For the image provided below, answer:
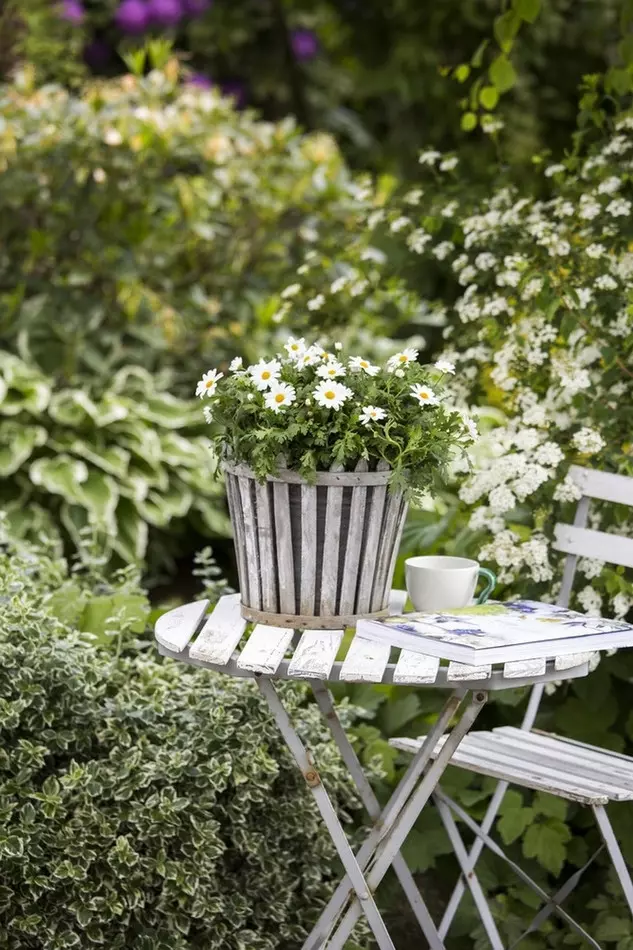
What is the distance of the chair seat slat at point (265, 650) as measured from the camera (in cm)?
203

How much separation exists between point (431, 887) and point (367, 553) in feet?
4.53

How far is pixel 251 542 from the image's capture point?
2.24m

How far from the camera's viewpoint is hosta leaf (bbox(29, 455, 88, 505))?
4.98 metres

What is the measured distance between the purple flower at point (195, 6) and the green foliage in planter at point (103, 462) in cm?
408

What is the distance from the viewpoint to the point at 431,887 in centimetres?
324

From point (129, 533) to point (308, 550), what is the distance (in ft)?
9.87

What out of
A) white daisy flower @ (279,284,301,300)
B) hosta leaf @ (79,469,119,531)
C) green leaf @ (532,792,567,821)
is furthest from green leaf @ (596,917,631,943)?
hosta leaf @ (79,469,119,531)

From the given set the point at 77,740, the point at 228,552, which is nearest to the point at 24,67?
the point at 228,552

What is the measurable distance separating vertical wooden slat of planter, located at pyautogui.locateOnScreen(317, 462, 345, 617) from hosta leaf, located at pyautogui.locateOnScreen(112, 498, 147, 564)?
2830 mm

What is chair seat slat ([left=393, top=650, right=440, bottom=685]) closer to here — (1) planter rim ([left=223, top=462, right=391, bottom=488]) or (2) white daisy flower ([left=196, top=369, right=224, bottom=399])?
(1) planter rim ([left=223, top=462, right=391, bottom=488])

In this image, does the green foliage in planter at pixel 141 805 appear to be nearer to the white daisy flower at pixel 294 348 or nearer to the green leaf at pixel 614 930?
the green leaf at pixel 614 930

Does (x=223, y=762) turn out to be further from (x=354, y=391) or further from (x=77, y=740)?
(x=354, y=391)

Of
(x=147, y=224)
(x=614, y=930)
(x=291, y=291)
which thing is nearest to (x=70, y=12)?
(x=147, y=224)

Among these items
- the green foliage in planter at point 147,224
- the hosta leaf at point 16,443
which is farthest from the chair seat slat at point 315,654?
the green foliage in planter at point 147,224
